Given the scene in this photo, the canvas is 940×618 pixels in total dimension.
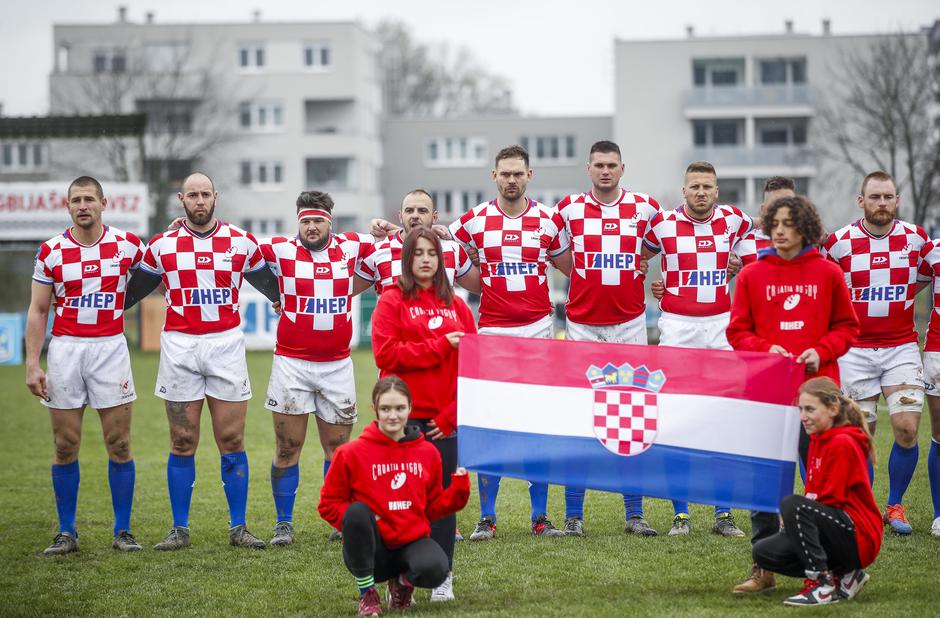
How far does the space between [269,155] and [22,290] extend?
23427 mm

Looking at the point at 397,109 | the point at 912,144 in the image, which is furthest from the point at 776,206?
the point at 397,109

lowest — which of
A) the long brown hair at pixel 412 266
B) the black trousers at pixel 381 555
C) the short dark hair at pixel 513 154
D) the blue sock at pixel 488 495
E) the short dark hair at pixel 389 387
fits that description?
the blue sock at pixel 488 495

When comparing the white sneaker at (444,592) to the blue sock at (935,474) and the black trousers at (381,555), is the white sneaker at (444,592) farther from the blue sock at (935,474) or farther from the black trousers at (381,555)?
the blue sock at (935,474)

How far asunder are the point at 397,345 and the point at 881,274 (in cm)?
373

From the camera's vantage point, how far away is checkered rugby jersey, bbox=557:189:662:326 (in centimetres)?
Result: 775

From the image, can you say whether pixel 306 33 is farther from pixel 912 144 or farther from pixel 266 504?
pixel 266 504

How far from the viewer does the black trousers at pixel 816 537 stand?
5.45 metres

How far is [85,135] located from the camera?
2831cm

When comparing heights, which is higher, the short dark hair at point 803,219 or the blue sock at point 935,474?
the short dark hair at point 803,219

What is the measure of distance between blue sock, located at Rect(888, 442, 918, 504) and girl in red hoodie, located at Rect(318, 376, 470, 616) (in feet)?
12.2

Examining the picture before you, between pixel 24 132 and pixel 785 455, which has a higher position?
pixel 24 132

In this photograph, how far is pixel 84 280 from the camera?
744 cm

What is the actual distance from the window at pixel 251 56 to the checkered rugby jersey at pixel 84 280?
45.2 metres

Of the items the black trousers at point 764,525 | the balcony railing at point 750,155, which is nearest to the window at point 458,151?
the balcony railing at point 750,155
